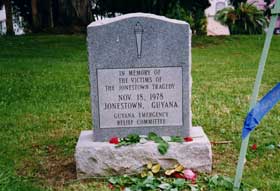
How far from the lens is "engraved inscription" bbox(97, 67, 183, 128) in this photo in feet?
15.4

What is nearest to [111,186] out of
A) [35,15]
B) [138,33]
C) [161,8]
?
[138,33]

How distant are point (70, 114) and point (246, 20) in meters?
19.3

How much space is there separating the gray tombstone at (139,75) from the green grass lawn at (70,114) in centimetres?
59

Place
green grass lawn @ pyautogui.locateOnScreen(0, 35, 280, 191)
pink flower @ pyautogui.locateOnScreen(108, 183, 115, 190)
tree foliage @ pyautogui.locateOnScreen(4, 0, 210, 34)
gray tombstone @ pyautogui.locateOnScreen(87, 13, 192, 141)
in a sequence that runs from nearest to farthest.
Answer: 1. pink flower @ pyautogui.locateOnScreen(108, 183, 115, 190)
2. gray tombstone @ pyautogui.locateOnScreen(87, 13, 192, 141)
3. green grass lawn @ pyautogui.locateOnScreen(0, 35, 280, 191)
4. tree foliage @ pyautogui.locateOnScreen(4, 0, 210, 34)

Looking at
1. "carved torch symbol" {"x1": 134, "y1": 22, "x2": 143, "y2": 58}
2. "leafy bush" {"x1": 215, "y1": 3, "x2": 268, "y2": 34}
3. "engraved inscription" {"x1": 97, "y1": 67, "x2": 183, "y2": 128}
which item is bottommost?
"engraved inscription" {"x1": 97, "y1": 67, "x2": 183, "y2": 128}

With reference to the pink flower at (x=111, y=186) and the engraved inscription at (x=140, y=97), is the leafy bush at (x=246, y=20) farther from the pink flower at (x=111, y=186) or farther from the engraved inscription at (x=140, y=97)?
the pink flower at (x=111, y=186)

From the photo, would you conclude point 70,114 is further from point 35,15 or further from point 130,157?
point 35,15

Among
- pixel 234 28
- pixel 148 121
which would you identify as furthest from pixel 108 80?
pixel 234 28

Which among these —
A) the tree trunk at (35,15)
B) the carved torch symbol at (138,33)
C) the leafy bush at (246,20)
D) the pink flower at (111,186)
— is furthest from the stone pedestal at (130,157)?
the leafy bush at (246,20)

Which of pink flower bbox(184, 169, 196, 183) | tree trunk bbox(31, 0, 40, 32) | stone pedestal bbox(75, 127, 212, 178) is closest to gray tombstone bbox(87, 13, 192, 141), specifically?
stone pedestal bbox(75, 127, 212, 178)

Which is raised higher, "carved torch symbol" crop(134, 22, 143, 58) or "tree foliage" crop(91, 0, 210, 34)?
"tree foliage" crop(91, 0, 210, 34)

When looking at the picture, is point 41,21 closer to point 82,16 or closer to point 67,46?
point 82,16

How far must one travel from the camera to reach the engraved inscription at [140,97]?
4.69 meters

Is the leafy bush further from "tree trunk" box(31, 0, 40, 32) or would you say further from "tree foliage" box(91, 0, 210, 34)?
"tree trunk" box(31, 0, 40, 32)
